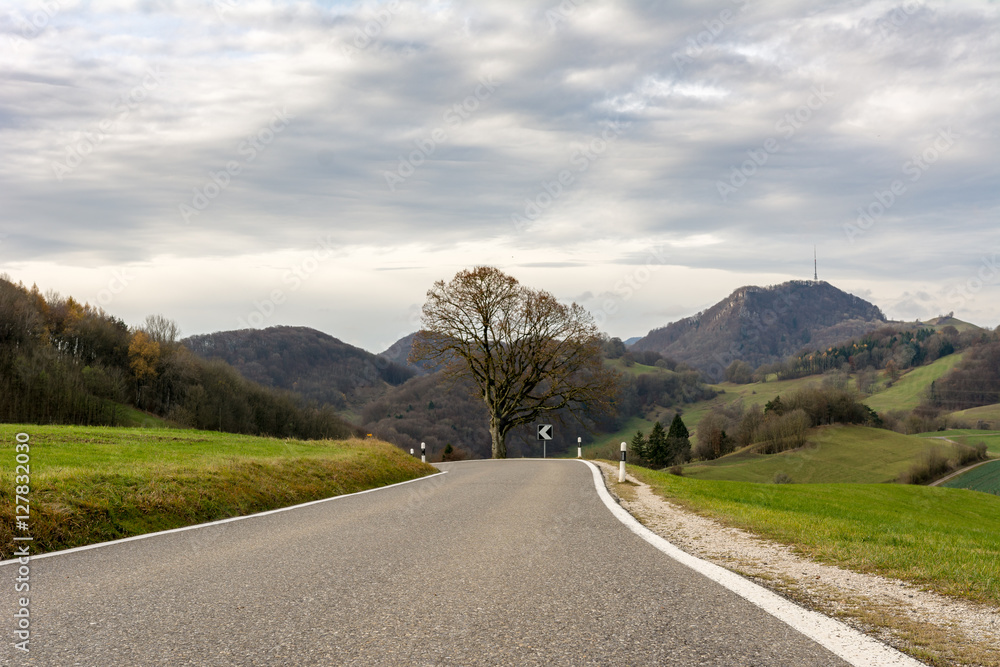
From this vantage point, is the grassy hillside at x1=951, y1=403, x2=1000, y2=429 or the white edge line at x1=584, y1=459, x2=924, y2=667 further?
the grassy hillside at x1=951, y1=403, x2=1000, y2=429

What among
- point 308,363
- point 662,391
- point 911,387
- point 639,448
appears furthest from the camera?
point 662,391

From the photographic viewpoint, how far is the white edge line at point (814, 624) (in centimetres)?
340

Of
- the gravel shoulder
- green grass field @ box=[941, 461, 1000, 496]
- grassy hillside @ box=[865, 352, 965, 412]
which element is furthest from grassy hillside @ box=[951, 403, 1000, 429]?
the gravel shoulder

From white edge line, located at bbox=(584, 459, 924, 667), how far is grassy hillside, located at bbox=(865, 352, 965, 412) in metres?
172

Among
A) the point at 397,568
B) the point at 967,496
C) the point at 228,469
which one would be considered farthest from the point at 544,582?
the point at 967,496

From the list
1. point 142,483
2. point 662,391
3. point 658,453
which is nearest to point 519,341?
point 142,483

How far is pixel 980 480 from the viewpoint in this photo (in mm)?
77750

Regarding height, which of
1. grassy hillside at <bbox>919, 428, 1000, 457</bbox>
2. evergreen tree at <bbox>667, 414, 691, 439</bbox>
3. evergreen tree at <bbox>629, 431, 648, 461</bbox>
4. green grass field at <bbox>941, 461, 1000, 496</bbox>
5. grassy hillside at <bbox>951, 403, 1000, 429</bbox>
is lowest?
green grass field at <bbox>941, 461, 1000, 496</bbox>

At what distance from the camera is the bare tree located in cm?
3816

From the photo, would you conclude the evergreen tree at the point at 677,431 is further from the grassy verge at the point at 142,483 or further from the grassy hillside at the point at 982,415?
the grassy verge at the point at 142,483

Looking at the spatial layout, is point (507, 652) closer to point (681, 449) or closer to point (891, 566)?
point (891, 566)

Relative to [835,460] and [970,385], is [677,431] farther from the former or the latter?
[970,385]

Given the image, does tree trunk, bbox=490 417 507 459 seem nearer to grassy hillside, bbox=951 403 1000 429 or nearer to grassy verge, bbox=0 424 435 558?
grassy verge, bbox=0 424 435 558

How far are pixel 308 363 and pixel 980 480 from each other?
126 m
